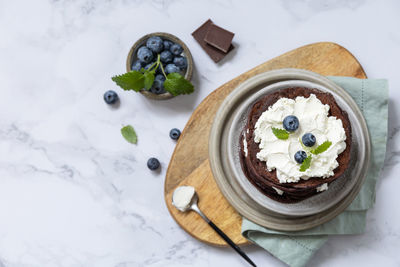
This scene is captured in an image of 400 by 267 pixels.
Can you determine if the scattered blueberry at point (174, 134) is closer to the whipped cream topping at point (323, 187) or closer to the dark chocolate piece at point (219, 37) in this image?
the dark chocolate piece at point (219, 37)

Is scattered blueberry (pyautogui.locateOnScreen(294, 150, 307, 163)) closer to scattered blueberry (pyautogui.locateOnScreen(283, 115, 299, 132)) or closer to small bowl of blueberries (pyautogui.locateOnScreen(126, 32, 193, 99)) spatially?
scattered blueberry (pyautogui.locateOnScreen(283, 115, 299, 132))

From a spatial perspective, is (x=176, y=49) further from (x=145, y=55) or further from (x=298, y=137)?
(x=298, y=137)

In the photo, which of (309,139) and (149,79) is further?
(149,79)

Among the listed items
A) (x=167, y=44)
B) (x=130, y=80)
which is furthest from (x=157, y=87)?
(x=167, y=44)

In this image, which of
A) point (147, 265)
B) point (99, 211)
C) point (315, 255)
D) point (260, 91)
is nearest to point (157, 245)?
point (147, 265)

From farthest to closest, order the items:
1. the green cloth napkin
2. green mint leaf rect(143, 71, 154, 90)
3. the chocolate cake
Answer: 1. green mint leaf rect(143, 71, 154, 90)
2. the green cloth napkin
3. the chocolate cake

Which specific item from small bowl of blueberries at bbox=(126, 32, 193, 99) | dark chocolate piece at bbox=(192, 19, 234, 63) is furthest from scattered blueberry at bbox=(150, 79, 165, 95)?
dark chocolate piece at bbox=(192, 19, 234, 63)

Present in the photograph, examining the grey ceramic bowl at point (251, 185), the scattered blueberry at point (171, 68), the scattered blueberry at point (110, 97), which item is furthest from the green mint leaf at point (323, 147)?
the scattered blueberry at point (110, 97)
